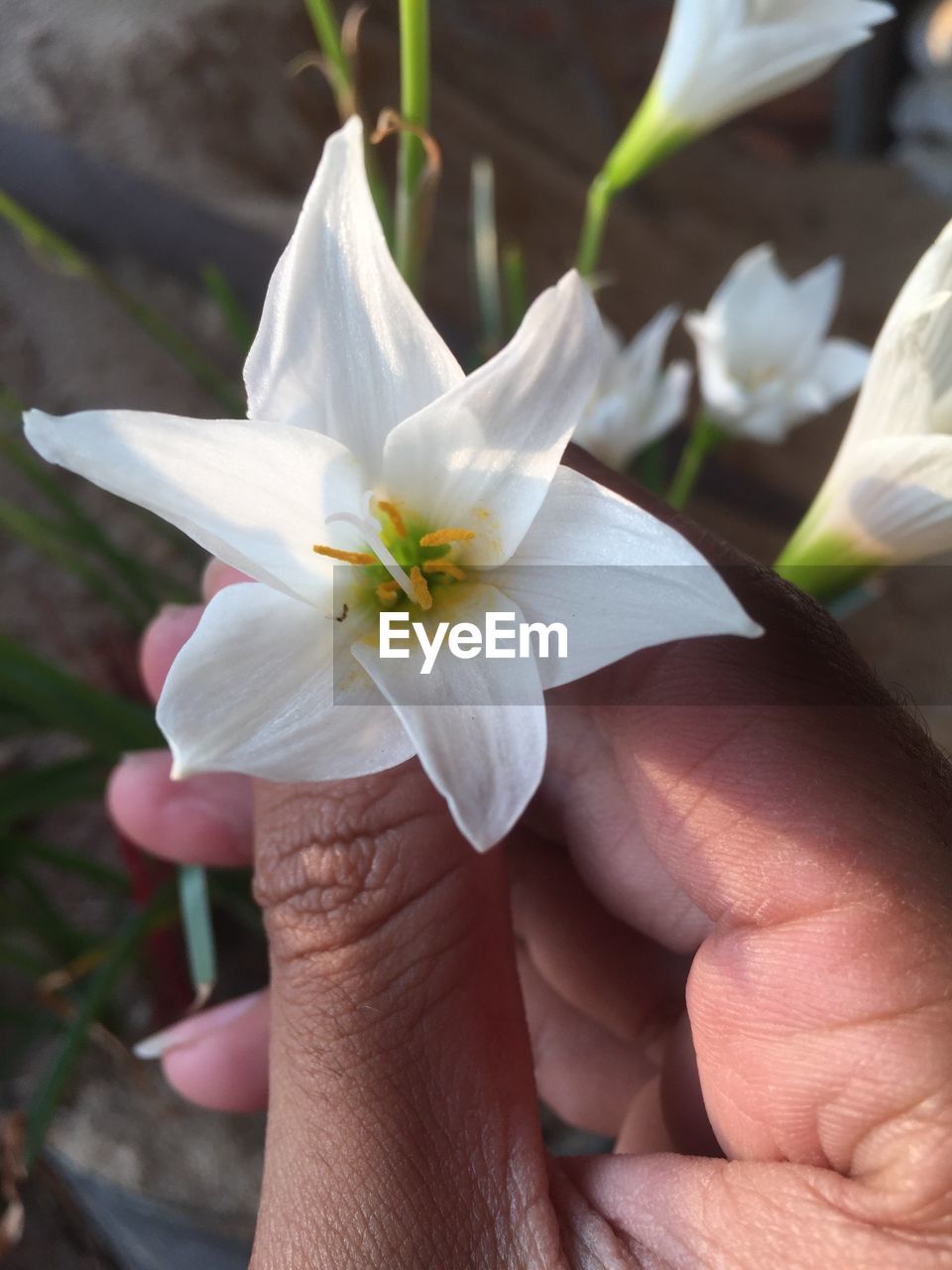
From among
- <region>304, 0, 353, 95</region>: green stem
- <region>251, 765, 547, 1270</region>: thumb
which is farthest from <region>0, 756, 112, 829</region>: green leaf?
<region>304, 0, 353, 95</region>: green stem

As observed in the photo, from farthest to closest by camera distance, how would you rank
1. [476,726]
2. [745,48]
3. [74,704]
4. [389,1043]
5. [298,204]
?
[298,204] → [74,704] → [745,48] → [389,1043] → [476,726]

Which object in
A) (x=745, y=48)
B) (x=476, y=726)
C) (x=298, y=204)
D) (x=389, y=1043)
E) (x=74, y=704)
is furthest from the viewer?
(x=298, y=204)

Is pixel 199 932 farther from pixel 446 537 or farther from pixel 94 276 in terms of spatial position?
pixel 94 276

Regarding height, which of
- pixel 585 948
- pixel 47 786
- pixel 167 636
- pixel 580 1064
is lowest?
pixel 580 1064

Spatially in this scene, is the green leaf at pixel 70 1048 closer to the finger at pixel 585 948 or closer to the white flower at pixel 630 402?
the finger at pixel 585 948

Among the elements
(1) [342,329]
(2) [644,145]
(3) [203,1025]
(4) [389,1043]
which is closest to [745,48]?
(2) [644,145]

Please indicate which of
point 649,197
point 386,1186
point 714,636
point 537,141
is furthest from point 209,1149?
point 649,197
